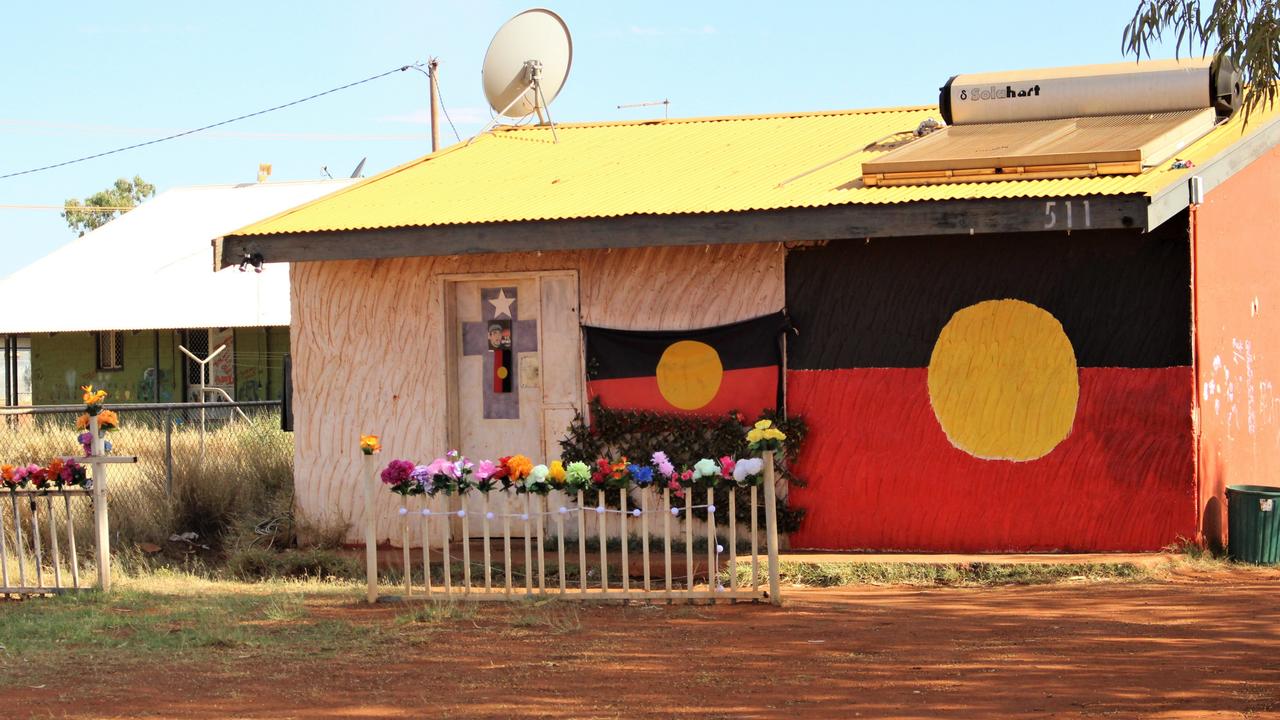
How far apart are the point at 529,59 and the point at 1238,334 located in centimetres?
719

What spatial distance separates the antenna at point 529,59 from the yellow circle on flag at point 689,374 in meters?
4.31

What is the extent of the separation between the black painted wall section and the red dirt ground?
6.13ft

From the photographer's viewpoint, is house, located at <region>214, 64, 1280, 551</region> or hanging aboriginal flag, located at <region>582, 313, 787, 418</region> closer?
house, located at <region>214, 64, 1280, 551</region>

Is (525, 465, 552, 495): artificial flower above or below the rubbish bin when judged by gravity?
above

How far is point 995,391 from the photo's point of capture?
1071cm

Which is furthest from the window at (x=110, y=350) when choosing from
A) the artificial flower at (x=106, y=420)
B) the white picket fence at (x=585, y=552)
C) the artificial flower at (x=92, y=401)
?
the artificial flower at (x=106, y=420)

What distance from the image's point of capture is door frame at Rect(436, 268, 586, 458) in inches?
462

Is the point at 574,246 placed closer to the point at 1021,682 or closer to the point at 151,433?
the point at 1021,682

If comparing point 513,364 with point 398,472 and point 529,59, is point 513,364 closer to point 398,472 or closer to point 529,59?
point 398,472

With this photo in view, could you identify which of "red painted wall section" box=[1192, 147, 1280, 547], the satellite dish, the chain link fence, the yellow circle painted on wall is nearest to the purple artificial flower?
the chain link fence

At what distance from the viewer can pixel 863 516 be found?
437 inches

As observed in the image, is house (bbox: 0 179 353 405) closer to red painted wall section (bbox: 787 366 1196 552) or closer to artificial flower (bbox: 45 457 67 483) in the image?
artificial flower (bbox: 45 457 67 483)

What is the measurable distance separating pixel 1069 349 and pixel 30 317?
21.5 meters

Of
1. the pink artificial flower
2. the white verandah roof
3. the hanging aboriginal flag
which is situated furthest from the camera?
the white verandah roof
